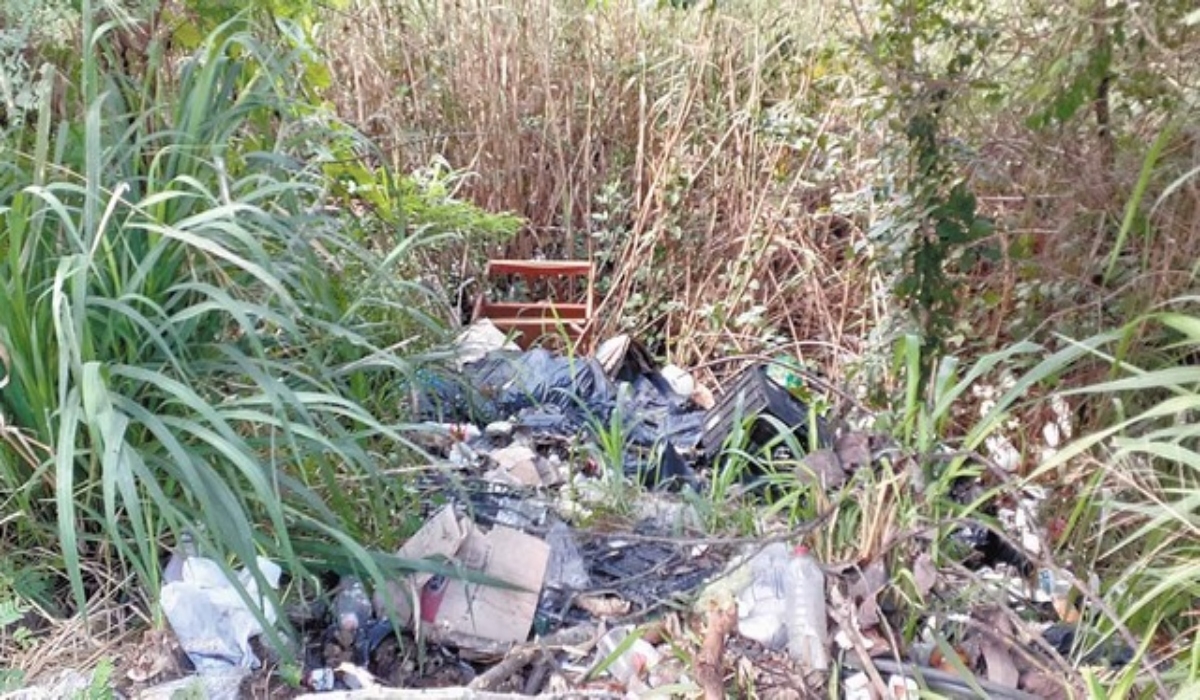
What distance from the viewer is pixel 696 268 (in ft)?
16.6

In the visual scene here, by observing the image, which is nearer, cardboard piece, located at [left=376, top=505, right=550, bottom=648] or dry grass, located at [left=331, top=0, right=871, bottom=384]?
cardboard piece, located at [left=376, top=505, right=550, bottom=648]

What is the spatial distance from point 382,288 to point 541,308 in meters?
2.15

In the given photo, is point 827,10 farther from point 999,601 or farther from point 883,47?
point 999,601

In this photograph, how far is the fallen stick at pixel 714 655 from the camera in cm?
183

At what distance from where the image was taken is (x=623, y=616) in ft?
7.85

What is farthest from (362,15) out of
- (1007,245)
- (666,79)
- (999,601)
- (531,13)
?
(999,601)

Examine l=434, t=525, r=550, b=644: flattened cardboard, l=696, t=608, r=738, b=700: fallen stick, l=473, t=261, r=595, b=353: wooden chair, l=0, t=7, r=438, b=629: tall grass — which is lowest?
l=473, t=261, r=595, b=353: wooden chair

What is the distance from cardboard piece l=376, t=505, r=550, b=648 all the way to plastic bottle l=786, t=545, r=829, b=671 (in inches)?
20.2

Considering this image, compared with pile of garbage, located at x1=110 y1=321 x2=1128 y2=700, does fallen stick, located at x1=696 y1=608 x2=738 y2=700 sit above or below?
above

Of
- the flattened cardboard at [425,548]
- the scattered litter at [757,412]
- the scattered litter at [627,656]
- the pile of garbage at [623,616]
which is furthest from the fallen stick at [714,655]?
the scattered litter at [757,412]

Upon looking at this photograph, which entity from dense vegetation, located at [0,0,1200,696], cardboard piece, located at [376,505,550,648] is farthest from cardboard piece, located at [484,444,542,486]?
cardboard piece, located at [376,505,550,648]

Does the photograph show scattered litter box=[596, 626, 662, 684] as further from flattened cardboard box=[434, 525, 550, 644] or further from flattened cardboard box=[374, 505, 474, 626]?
flattened cardboard box=[374, 505, 474, 626]

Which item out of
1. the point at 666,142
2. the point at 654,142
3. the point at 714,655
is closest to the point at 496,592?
the point at 714,655

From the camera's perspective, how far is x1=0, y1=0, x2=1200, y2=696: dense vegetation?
7.05 feet
